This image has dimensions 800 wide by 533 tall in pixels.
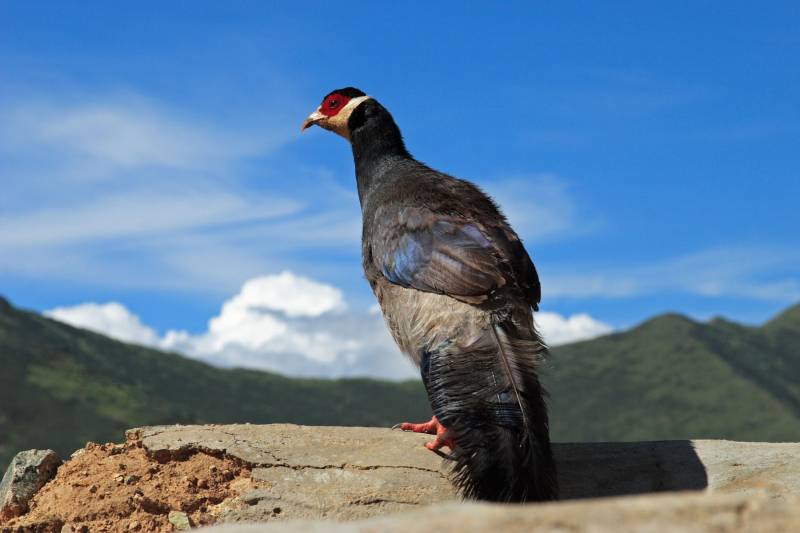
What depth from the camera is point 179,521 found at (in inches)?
293

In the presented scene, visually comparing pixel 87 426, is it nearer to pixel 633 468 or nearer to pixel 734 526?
pixel 633 468

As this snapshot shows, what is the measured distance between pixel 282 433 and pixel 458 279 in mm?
2549

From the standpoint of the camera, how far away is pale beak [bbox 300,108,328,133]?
11.0 meters

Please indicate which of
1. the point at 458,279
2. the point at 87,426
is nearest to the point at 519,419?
the point at 458,279

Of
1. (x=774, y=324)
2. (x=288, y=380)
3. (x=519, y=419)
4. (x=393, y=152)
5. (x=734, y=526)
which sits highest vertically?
(x=774, y=324)

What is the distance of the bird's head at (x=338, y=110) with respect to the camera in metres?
10.7

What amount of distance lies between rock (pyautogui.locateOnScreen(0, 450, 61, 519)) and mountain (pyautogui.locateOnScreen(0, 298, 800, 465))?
35.8 m

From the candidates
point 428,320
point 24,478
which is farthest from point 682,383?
point 24,478

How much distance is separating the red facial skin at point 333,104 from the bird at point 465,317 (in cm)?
138

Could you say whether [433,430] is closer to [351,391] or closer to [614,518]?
[614,518]

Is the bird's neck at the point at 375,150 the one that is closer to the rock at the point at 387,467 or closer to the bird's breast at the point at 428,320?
the bird's breast at the point at 428,320

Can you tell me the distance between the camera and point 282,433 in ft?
28.4

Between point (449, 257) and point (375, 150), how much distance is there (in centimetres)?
284

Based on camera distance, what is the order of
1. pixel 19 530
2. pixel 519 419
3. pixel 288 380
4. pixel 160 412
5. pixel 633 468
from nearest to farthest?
pixel 519 419, pixel 19 530, pixel 633 468, pixel 160 412, pixel 288 380
